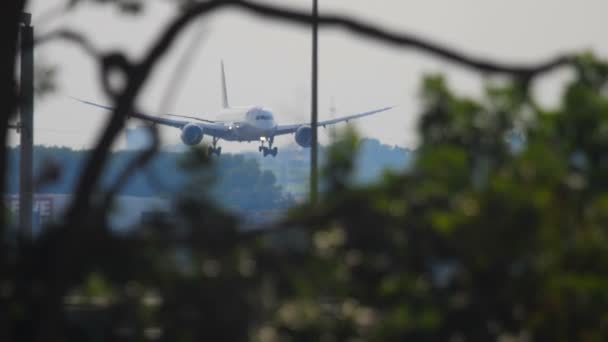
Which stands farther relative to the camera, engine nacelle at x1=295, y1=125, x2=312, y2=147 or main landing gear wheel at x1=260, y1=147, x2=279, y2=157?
engine nacelle at x1=295, y1=125, x2=312, y2=147

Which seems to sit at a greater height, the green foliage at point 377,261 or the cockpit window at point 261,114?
the cockpit window at point 261,114

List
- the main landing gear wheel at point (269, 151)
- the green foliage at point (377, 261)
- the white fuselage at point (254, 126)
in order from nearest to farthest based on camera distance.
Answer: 1. the green foliage at point (377, 261)
2. the main landing gear wheel at point (269, 151)
3. the white fuselage at point (254, 126)

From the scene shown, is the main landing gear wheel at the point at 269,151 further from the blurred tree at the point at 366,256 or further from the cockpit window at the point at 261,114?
the blurred tree at the point at 366,256

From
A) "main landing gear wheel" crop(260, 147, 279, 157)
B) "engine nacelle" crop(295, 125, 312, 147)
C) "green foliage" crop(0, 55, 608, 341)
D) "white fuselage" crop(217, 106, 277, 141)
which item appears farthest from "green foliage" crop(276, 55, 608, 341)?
"white fuselage" crop(217, 106, 277, 141)

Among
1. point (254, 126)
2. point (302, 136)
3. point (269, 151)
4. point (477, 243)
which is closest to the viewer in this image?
point (477, 243)

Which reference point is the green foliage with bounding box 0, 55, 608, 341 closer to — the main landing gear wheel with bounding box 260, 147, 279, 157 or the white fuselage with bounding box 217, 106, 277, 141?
the main landing gear wheel with bounding box 260, 147, 279, 157

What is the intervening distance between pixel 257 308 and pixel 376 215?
496 millimetres

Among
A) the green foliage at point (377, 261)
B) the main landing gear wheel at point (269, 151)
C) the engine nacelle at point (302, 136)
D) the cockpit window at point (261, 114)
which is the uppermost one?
the cockpit window at point (261, 114)

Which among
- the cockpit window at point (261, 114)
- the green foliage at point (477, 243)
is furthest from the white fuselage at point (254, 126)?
the green foliage at point (477, 243)

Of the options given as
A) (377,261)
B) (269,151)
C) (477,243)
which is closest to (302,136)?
(269,151)

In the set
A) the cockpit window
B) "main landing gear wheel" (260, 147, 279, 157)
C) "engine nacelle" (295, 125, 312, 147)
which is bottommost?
"main landing gear wheel" (260, 147, 279, 157)

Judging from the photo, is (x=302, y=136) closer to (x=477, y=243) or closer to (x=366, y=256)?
(x=366, y=256)

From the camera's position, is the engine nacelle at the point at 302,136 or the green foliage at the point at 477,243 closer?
the green foliage at the point at 477,243

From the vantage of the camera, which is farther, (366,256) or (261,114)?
(261,114)
